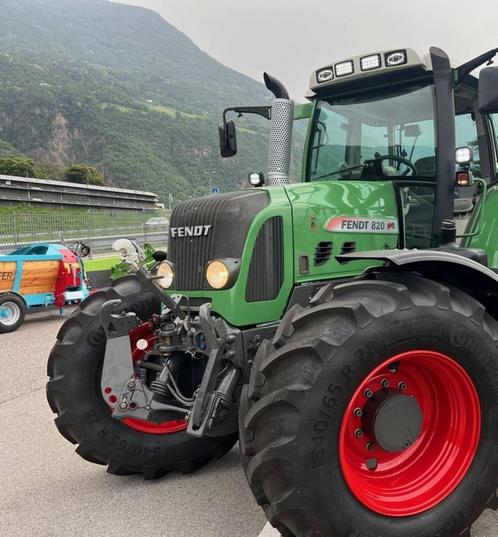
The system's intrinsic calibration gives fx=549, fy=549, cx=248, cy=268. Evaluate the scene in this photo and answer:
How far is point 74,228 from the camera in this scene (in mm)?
17484

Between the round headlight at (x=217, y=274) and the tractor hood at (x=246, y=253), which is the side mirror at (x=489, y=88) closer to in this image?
the tractor hood at (x=246, y=253)

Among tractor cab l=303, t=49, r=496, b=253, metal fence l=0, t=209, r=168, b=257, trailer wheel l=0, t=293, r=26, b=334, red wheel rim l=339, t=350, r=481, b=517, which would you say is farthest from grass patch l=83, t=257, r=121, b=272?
red wheel rim l=339, t=350, r=481, b=517

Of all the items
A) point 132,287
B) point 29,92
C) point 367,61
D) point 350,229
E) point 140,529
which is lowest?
point 140,529

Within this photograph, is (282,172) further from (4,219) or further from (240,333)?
(4,219)

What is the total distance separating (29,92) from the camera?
93.2m

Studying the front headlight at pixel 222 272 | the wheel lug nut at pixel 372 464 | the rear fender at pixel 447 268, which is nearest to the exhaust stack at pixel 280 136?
the front headlight at pixel 222 272

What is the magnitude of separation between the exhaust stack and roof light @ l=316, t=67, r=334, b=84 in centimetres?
30

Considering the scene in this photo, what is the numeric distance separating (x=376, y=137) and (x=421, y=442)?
6.47ft

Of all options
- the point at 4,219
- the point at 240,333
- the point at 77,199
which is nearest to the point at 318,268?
the point at 240,333

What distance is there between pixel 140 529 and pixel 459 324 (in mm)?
1972

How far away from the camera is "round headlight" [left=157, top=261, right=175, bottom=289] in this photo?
11.5 ft

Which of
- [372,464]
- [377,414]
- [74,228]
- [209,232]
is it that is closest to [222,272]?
[209,232]

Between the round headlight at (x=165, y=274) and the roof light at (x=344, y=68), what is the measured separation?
169 centimetres

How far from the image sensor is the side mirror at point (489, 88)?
2.96m
